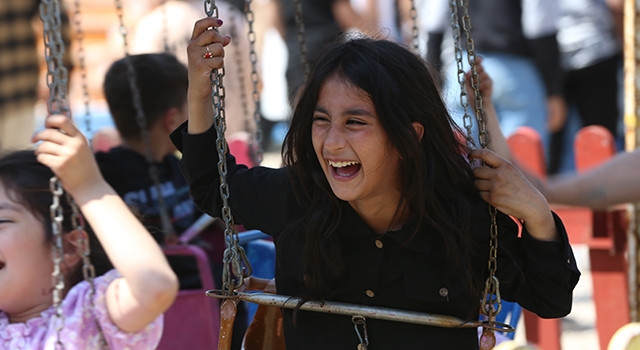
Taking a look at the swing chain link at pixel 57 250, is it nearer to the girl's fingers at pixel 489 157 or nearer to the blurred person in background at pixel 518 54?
the girl's fingers at pixel 489 157

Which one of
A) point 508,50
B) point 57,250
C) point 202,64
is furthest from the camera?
point 508,50

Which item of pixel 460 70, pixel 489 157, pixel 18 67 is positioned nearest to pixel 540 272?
pixel 489 157

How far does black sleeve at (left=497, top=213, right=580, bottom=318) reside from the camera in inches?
77.7

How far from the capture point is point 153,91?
12.2ft

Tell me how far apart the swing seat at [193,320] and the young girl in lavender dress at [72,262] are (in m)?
0.63

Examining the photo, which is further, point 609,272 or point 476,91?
point 609,272

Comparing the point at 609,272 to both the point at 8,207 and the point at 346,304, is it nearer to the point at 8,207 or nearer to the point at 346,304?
the point at 346,304

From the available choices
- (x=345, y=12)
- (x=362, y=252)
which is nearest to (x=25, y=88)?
(x=345, y=12)

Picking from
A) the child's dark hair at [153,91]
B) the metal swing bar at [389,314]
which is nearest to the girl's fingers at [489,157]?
the metal swing bar at [389,314]

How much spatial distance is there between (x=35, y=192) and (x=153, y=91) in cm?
161

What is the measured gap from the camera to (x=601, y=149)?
420 cm

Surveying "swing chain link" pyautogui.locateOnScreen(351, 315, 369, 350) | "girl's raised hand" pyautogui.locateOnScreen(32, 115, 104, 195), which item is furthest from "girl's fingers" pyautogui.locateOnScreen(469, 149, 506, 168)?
"girl's raised hand" pyautogui.locateOnScreen(32, 115, 104, 195)

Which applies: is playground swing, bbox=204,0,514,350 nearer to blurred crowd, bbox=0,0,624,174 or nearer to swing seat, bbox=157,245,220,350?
swing seat, bbox=157,245,220,350

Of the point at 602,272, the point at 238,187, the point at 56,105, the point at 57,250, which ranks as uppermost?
the point at 56,105
